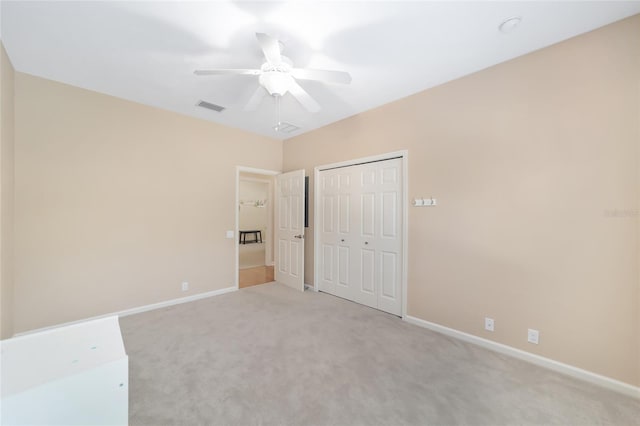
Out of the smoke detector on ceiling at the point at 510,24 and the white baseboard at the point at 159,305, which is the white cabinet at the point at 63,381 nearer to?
the white baseboard at the point at 159,305

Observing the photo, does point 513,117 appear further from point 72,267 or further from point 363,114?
point 72,267

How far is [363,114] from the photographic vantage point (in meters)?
3.59

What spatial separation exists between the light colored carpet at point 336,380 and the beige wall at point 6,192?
98cm

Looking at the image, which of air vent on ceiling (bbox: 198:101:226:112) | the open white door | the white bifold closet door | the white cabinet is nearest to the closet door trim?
the white bifold closet door

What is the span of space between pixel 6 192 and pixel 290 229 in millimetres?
3372

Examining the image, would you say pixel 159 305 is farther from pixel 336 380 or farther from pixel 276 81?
pixel 276 81

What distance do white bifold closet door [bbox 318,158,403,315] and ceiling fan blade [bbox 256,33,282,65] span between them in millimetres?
1998

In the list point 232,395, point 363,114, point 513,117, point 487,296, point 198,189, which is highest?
point 363,114

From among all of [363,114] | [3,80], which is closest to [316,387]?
[363,114]

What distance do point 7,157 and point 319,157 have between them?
141 inches

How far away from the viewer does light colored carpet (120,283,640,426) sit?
65.1 inches

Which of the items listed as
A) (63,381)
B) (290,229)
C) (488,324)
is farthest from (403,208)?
(63,381)

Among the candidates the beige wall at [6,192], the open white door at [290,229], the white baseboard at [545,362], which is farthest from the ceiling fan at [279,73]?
the white baseboard at [545,362]

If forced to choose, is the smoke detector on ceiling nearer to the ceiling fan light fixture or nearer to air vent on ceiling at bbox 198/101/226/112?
the ceiling fan light fixture
